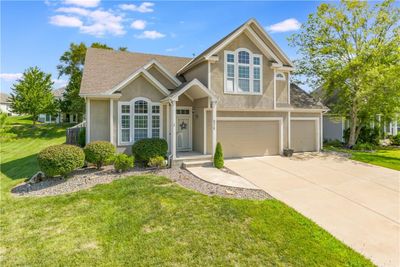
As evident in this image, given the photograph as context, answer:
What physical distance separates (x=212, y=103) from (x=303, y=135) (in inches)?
314

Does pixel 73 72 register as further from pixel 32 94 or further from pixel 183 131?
pixel 183 131

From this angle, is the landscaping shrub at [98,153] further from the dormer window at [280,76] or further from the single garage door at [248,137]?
the dormer window at [280,76]

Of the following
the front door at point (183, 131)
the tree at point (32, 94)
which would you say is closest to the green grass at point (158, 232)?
the front door at point (183, 131)

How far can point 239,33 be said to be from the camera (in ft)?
46.7

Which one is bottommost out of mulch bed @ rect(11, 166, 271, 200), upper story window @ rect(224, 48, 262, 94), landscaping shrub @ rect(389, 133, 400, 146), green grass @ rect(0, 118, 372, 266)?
green grass @ rect(0, 118, 372, 266)

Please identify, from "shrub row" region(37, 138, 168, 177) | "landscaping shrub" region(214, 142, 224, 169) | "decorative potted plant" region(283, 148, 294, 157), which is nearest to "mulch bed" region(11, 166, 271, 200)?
"shrub row" region(37, 138, 168, 177)

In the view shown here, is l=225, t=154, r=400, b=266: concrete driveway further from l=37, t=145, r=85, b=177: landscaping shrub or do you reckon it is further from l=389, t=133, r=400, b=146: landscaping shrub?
l=389, t=133, r=400, b=146: landscaping shrub

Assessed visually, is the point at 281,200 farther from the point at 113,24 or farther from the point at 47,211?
the point at 113,24

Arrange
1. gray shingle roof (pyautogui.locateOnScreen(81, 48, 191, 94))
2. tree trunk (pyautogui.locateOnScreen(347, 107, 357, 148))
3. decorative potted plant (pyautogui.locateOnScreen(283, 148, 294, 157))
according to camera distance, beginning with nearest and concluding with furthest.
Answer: gray shingle roof (pyautogui.locateOnScreen(81, 48, 191, 94)) → decorative potted plant (pyautogui.locateOnScreen(283, 148, 294, 157)) → tree trunk (pyautogui.locateOnScreen(347, 107, 357, 148))

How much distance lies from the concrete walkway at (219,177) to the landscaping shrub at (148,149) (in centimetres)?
182

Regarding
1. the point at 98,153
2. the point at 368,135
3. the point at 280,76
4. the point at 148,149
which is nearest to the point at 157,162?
the point at 148,149

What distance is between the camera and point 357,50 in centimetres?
1825

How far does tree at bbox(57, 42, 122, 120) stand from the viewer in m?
30.2

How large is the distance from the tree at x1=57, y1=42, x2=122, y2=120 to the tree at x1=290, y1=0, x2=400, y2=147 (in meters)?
→ 25.8
